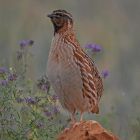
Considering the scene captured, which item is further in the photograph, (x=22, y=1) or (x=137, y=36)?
(x=22, y=1)

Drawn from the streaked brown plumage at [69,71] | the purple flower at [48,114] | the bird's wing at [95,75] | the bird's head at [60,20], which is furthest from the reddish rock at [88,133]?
the bird's head at [60,20]

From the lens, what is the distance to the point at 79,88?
23.5ft

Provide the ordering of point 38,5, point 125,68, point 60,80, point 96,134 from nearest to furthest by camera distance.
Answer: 1. point 96,134
2. point 60,80
3. point 125,68
4. point 38,5

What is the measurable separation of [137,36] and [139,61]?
1709 millimetres

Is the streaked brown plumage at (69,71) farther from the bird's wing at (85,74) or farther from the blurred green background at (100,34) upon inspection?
the blurred green background at (100,34)

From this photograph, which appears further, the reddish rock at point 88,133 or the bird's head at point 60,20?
the bird's head at point 60,20

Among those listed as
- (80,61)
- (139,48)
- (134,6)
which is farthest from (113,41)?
(80,61)

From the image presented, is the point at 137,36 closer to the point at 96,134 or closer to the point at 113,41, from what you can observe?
the point at 113,41

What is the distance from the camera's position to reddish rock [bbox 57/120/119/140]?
6.48 metres

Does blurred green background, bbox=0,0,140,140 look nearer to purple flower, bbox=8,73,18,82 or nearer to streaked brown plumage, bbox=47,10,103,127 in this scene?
streaked brown plumage, bbox=47,10,103,127

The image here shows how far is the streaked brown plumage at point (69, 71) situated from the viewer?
7090 millimetres

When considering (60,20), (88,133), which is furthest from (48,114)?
(60,20)

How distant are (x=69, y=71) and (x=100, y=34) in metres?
8.82

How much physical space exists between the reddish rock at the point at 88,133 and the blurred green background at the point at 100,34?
12.3 ft
